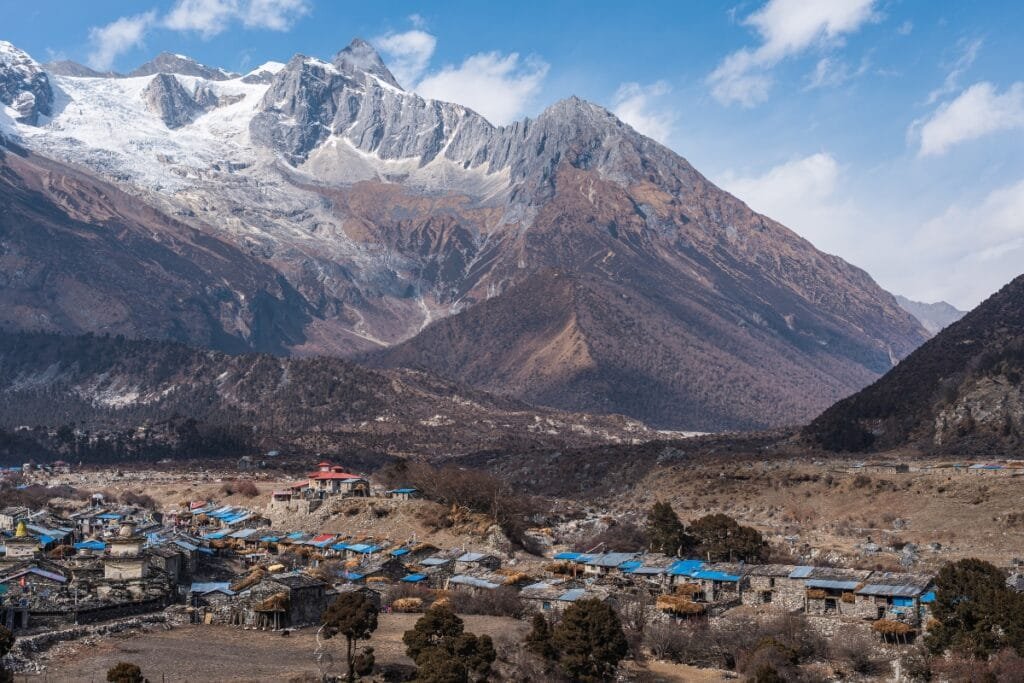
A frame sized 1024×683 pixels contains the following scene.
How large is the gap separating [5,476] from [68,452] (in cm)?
3144

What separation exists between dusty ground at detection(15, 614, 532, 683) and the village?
1.45 metres

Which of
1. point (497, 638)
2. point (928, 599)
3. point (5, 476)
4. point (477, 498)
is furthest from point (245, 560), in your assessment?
point (5, 476)

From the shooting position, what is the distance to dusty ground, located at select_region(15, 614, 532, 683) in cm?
3784

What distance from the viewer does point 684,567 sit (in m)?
54.1

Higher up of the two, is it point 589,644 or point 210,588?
point 210,588

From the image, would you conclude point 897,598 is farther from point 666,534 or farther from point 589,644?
point 666,534

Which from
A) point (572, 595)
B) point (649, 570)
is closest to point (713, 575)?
point (649, 570)

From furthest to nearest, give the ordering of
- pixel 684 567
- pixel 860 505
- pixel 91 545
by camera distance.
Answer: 1. pixel 860 505
2. pixel 91 545
3. pixel 684 567

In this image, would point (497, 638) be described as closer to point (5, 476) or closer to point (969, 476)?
point (969, 476)

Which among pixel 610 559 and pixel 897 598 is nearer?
pixel 897 598

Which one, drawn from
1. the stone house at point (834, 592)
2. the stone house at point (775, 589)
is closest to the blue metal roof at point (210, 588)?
the stone house at point (775, 589)

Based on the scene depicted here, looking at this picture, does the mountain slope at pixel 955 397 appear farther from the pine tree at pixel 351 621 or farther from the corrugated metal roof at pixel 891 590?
the pine tree at pixel 351 621

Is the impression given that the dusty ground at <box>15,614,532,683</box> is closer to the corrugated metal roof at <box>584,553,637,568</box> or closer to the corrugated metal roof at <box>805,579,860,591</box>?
the corrugated metal roof at <box>584,553,637,568</box>

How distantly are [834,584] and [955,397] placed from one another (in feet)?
210
